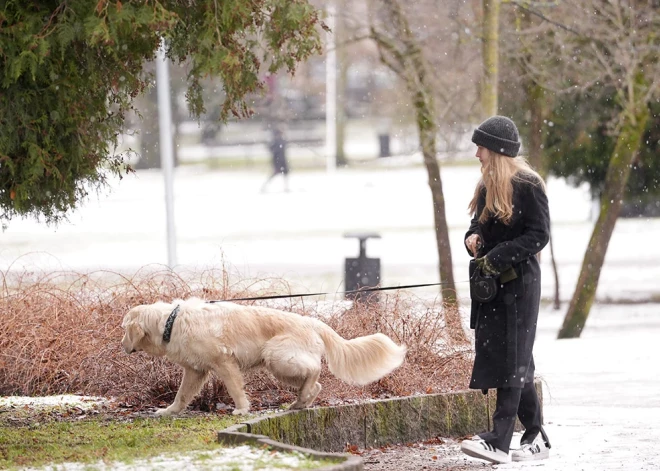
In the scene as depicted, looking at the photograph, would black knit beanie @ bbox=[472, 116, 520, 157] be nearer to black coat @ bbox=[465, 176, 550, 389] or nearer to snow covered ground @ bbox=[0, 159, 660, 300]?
black coat @ bbox=[465, 176, 550, 389]

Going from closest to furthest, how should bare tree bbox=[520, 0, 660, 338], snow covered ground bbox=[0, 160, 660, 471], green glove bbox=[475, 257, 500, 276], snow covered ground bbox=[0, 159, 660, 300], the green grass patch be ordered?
1. the green grass patch
2. green glove bbox=[475, 257, 500, 276]
3. snow covered ground bbox=[0, 160, 660, 471]
4. bare tree bbox=[520, 0, 660, 338]
5. snow covered ground bbox=[0, 159, 660, 300]

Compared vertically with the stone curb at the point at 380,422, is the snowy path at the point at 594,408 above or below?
below

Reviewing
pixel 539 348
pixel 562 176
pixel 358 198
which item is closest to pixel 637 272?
pixel 562 176

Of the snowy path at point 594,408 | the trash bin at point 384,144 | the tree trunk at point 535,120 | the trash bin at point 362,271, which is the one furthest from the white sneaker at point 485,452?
the trash bin at point 384,144

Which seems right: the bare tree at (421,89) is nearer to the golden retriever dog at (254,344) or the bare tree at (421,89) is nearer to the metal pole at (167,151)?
the metal pole at (167,151)

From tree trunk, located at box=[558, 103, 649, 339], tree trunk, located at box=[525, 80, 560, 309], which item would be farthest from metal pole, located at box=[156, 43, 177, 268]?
tree trunk, located at box=[558, 103, 649, 339]

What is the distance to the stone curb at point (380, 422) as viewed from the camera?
6770 mm

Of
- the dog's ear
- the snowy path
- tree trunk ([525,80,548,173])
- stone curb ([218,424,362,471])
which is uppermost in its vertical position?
tree trunk ([525,80,548,173])

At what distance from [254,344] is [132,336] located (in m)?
0.87

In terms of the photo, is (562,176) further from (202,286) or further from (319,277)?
(202,286)

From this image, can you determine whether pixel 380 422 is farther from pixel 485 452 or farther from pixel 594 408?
pixel 594 408

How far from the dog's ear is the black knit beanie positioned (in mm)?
2620

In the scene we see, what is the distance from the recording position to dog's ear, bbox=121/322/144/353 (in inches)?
271

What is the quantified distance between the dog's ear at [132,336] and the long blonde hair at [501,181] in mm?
2447
